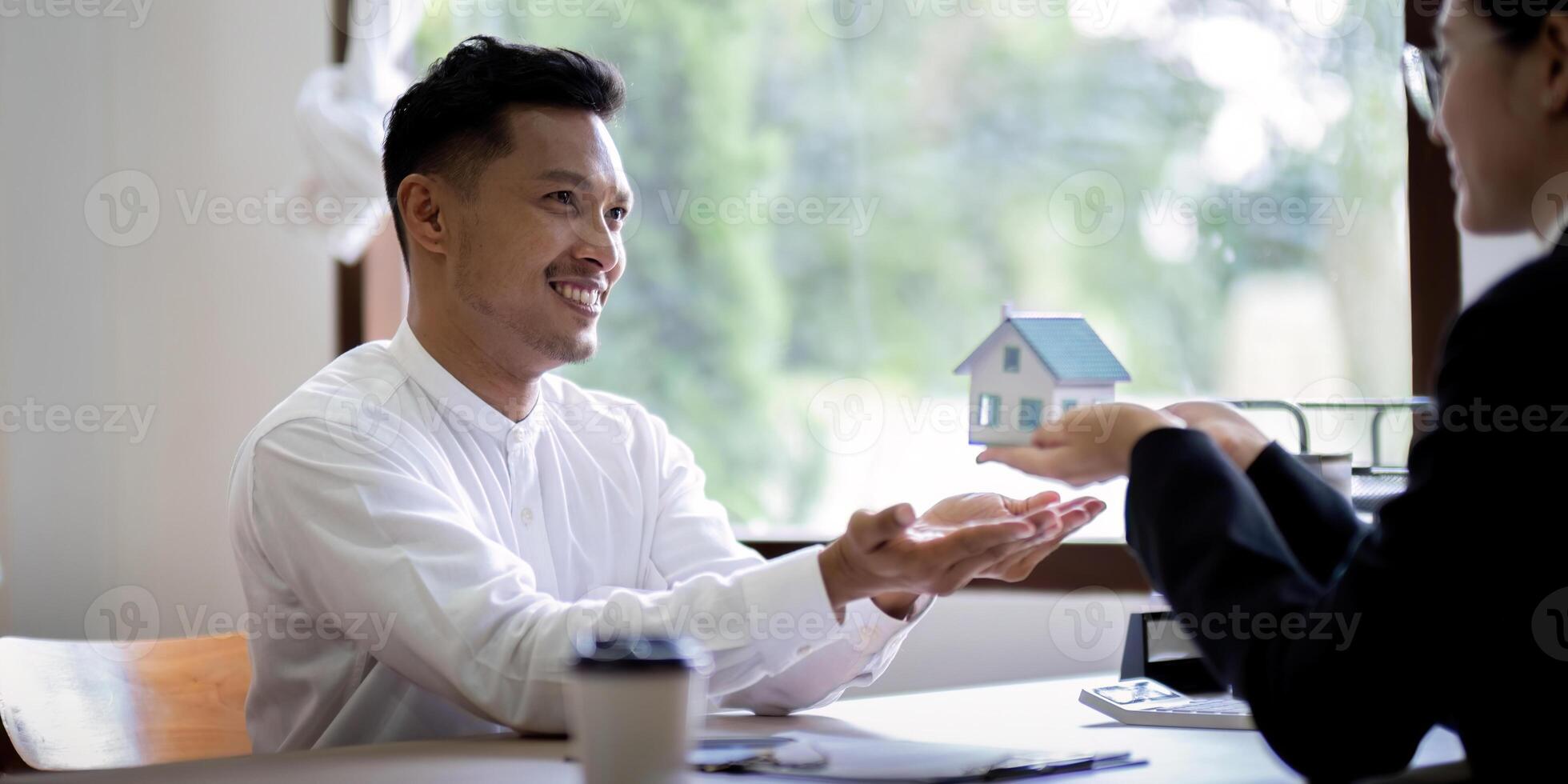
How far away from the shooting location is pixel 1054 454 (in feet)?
3.97

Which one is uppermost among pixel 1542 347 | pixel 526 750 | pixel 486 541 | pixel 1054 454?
pixel 1542 347

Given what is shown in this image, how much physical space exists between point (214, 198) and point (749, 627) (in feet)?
7.06

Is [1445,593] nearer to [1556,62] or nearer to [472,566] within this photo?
[1556,62]

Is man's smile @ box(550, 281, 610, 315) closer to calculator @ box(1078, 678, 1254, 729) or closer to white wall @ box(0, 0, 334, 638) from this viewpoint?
calculator @ box(1078, 678, 1254, 729)

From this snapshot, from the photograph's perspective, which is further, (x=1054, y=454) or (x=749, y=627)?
(x=749, y=627)

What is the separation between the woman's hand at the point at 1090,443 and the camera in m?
1.12

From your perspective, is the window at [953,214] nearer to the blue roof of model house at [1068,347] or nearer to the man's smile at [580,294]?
the man's smile at [580,294]

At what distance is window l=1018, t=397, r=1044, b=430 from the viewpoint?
4.70ft

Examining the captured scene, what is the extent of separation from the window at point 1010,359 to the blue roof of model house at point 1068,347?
2 centimetres

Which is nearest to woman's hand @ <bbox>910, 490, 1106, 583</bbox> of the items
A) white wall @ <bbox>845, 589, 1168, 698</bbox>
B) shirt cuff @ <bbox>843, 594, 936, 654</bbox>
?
shirt cuff @ <bbox>843, 594, 936, 654</bbox>

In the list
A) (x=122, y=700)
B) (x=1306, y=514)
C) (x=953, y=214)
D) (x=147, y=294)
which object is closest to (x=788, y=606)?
(x=1306, y=514)

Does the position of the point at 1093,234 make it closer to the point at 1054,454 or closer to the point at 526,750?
the point at 1054,454

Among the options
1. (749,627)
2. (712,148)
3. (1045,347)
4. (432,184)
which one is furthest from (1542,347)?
(712,148)

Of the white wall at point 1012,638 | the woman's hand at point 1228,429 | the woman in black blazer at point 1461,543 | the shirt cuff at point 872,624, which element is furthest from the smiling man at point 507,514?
the white wall at point 1012,638
